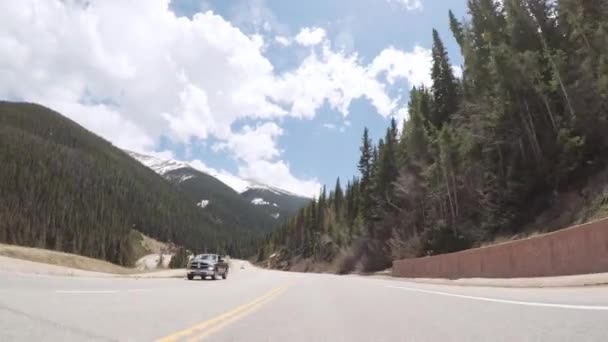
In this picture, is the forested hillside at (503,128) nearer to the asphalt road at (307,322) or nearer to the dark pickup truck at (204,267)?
the dark pickup truck at (204,267)

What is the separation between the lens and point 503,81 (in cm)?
4253

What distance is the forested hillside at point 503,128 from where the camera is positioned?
Answer: 119 feet

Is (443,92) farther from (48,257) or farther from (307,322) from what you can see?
(307,322)

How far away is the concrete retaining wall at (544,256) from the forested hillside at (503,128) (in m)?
15.7

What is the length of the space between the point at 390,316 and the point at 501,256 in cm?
1341

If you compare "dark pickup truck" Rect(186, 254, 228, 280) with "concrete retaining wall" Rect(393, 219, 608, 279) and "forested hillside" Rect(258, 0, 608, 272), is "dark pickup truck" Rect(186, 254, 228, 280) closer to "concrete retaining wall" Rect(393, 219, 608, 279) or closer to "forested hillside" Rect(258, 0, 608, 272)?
"concrete retaining wall" Rect(393, 219, 608, 279)

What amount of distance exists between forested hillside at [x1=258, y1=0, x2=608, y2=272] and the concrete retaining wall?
51.5 feet

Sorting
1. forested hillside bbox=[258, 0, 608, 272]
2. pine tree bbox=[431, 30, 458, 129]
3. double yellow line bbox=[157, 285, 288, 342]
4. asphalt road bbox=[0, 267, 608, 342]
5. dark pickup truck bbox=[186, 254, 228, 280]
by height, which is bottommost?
double yellow line bbox=[157, 285, 288, 342]

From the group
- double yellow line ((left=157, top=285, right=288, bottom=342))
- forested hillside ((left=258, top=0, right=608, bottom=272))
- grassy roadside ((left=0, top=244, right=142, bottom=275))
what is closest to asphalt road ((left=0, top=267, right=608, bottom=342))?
double yellow line ((left=157, top=285, right=288, bottom=342))

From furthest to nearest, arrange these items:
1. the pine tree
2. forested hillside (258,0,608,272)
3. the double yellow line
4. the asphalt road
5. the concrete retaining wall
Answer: the pine tree, forested hillside (258,0,608,272), the concrete retaining wall, the double yellow line, the asphalt road

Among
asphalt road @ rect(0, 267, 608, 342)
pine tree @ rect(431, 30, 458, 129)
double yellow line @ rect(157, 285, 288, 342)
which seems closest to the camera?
asphalt road @ rect(0, 267, 608, 342)

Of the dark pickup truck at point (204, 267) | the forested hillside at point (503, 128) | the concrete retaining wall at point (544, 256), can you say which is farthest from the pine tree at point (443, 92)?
the concrete retaining wall at point (544, 256)

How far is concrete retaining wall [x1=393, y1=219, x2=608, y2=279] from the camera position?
13.9 m

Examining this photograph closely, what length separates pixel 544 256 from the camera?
16750mm
